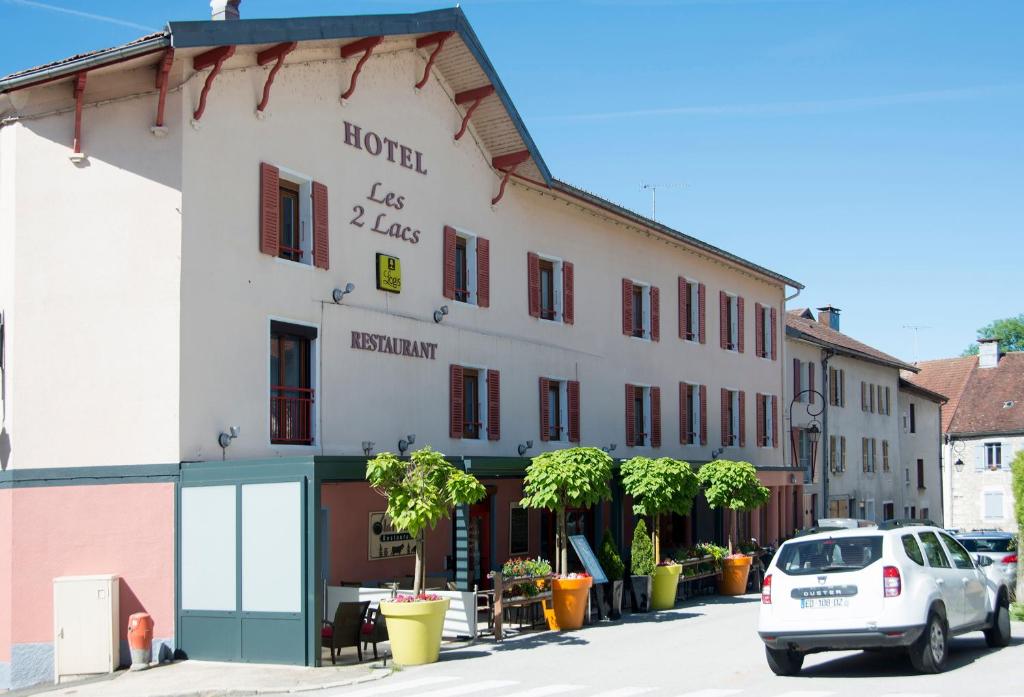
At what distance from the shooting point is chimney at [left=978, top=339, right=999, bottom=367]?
63.1 m

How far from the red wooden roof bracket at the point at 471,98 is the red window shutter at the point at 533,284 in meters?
3.41

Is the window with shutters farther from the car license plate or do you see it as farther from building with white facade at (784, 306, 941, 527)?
building with white facade at (784, 306, 941, 527)

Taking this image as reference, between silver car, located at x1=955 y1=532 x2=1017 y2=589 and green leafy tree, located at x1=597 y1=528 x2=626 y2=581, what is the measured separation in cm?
754

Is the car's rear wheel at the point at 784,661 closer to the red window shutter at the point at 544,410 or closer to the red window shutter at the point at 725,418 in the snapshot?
the red window shutter at the point at 544,410

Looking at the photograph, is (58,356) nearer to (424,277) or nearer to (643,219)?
(424,277)

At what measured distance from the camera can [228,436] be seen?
17.8 meters

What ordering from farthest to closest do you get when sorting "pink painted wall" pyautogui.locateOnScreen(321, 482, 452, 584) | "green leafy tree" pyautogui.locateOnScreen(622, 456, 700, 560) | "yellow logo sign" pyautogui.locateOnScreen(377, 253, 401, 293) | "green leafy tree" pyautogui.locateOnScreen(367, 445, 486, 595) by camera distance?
"green leafy tree" pyautogui.locateOnScreen(622, 456, 700, 560) < "yellow logo sign" pyautogui.locateOnScreen(377, 253, 401, 293) < "pink painted wall" pyautogui.locateOnScreen(321, 482, 452, 584) < "green leafy tree" pyautogui.locateOnScreen(367, 445, 486, 595)

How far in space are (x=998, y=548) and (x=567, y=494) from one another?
1102 centimetres

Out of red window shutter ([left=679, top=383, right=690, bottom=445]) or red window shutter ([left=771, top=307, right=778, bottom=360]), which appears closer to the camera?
red window shutter ([left=679, top=383, right=690, bottom=445])

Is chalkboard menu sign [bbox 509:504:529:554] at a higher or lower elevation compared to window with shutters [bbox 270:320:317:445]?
lower

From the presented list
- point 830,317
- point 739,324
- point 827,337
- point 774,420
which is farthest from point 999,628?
point 830,317

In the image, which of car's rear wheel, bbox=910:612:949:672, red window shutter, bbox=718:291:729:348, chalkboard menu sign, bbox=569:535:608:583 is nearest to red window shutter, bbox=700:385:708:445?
red window shutter, bbox=718:291:729:348

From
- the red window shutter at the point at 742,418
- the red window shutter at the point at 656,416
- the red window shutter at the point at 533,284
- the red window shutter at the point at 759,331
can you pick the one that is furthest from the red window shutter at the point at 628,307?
the red window shutter at the point at 759,331

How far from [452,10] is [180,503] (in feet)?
35.6
